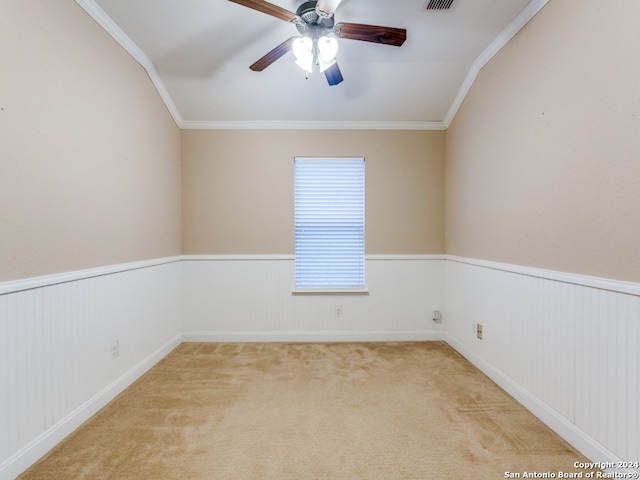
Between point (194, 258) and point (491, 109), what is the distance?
10.9 feet

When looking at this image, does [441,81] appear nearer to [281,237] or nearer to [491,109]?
[491,109]

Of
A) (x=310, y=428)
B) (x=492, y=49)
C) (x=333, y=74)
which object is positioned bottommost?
(x=310, y=428)

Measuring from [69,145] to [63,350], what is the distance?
126cm

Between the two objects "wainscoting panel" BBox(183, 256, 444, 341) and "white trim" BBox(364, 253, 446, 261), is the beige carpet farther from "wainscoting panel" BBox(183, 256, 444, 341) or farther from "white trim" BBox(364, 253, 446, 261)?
"white trim" BBox(364, 253, 446, 261)

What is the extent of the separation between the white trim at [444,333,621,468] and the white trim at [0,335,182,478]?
2948mm

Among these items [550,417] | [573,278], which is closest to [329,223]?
[573,278]

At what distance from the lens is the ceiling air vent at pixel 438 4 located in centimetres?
204

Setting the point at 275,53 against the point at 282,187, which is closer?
the point at 275,53

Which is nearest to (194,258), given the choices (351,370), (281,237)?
(281,237)

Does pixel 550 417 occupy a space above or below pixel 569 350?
below

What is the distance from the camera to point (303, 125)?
3.34 m

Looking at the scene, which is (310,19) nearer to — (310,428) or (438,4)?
(438,4)

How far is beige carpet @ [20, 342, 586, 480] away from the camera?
4.99 ft

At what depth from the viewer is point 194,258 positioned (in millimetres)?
3385
